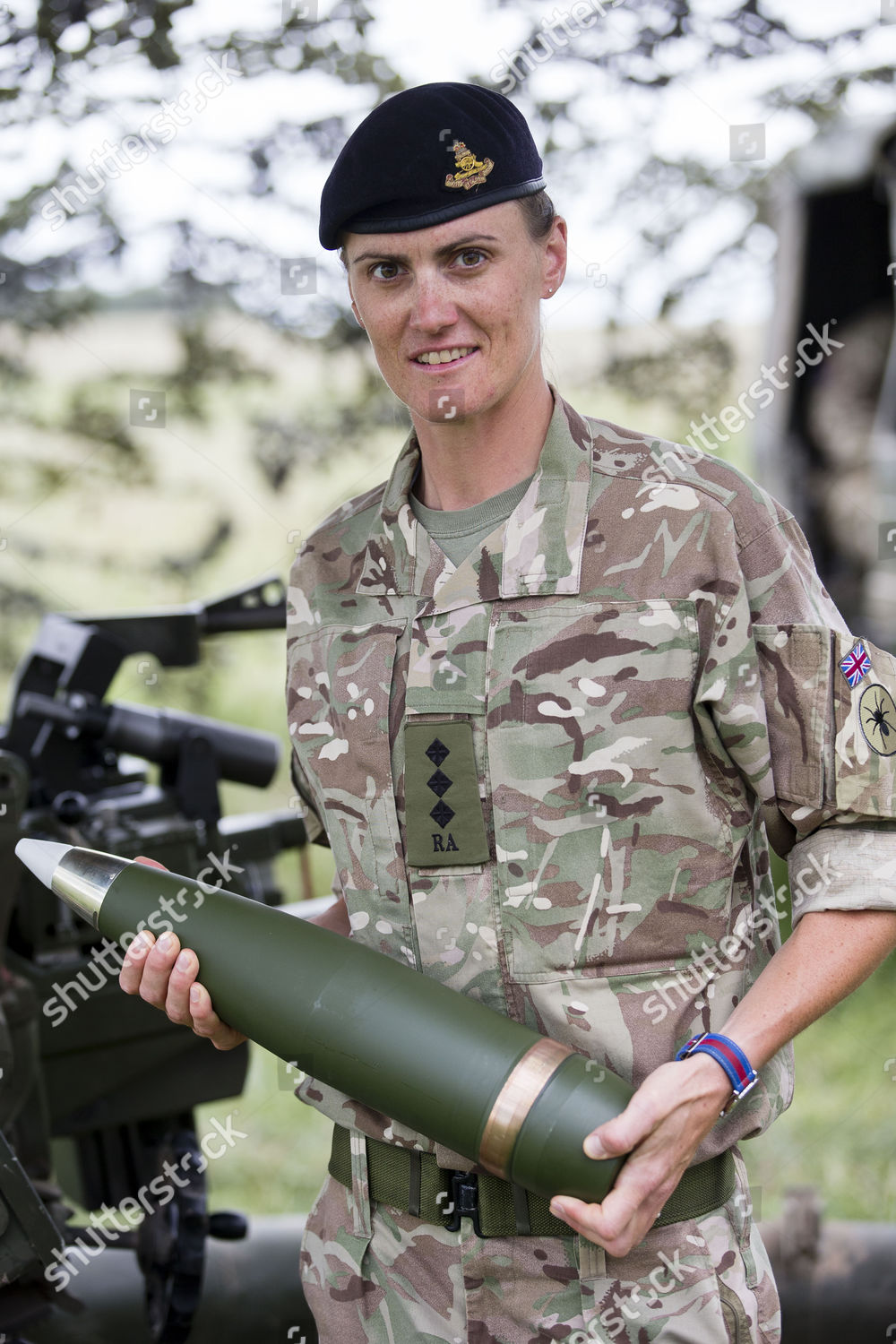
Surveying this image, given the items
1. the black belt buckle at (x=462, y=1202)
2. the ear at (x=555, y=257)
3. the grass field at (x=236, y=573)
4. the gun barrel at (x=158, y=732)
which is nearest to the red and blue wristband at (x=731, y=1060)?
the black belt buckle at (x=462, y=1202)

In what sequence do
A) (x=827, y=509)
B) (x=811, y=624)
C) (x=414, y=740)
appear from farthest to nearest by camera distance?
(x=827, y=509) < (x=414, y=740) < (x=811, y=624)

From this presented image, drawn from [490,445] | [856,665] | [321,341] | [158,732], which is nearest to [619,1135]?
[856,665]

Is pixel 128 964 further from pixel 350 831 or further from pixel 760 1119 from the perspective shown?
pixel 760 1119

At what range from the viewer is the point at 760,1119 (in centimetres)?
146

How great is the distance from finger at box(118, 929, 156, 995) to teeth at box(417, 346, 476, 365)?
0.80 metres

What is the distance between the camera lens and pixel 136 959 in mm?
1616

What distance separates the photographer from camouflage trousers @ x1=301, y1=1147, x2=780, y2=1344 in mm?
1440

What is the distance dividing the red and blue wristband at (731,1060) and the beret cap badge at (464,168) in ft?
3.22

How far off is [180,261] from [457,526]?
3026 mm

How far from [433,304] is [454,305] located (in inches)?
1.0

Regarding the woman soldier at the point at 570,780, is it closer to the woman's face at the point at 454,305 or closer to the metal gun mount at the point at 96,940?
the woman's face at the point at 454,305

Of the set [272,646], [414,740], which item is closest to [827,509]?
[272,646]

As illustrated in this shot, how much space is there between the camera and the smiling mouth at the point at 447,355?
4.90ft

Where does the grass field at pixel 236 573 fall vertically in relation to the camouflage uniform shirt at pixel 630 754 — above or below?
below
